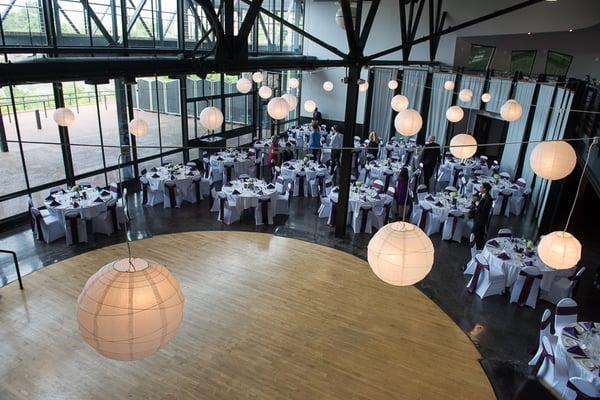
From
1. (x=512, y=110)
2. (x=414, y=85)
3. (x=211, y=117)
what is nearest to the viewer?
(x=211, y=117)

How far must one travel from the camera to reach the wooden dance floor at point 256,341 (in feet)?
16.7

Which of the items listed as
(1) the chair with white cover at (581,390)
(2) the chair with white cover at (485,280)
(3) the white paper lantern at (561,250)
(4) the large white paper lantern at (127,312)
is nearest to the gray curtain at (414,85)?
(2) the chair with white cover at (485,280)

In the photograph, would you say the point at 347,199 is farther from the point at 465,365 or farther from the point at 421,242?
the point at 421,242

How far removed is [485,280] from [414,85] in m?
10.7

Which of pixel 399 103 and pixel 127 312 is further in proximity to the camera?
pixel 399 103

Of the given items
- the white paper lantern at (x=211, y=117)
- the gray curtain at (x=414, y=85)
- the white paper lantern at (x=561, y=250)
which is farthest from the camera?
the gray curtain at (x=414, y=85)

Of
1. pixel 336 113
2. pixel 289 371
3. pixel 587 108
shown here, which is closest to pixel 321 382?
pixel 289 371

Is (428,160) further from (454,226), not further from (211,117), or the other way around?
(211,117)

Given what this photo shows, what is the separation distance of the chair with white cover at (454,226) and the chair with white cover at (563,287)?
236cm

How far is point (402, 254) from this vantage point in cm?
341

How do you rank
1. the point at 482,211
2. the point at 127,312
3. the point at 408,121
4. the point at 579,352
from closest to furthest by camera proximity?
1. the point at 127,312
2. the point at 579,352
3. the point at 408,121
4. the point at 482,211

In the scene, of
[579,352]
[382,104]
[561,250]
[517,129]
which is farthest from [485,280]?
[382,104]

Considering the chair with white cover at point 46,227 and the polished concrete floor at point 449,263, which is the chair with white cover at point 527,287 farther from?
the chair with white cover at point 46,227

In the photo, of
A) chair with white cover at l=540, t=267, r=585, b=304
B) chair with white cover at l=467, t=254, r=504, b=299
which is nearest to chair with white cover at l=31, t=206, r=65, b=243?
chair with white cover at l=467, t=254, r=504, b=299
